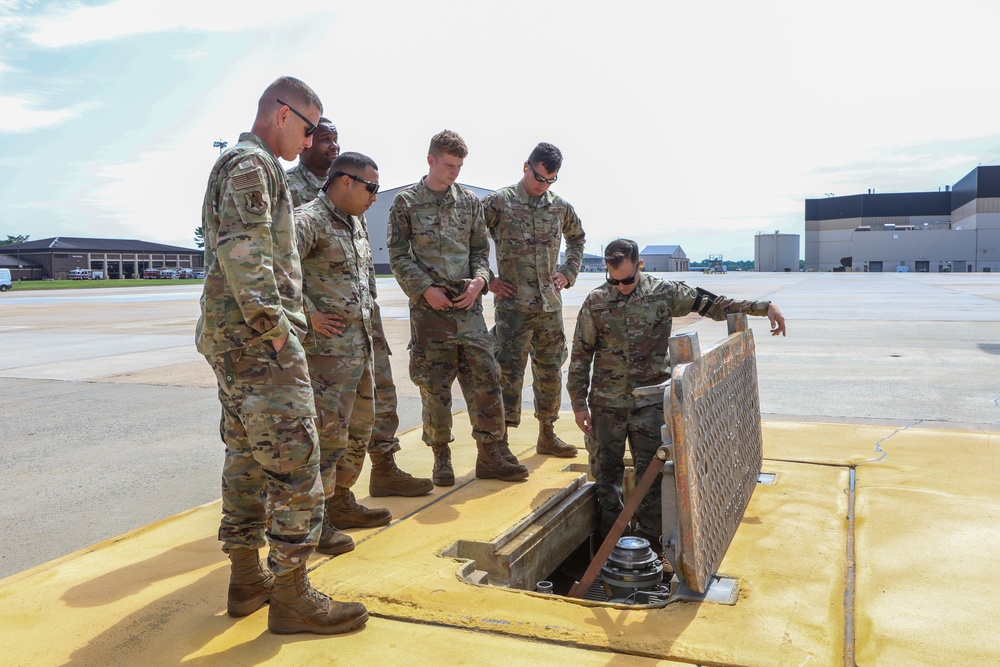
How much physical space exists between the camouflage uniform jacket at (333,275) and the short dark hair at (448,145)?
2.85 ft

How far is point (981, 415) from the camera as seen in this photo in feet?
19.5

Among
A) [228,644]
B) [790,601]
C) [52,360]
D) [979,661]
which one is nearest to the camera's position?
[979,661]

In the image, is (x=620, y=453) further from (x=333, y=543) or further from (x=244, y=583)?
(x=244, y=583)

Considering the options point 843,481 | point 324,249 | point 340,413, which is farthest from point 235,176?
point 843,481

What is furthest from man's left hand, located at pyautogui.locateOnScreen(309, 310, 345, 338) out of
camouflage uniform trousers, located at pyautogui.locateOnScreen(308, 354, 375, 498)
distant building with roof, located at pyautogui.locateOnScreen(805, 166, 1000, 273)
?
distant building with roof, located at pyautogui.locateOnScreen(805, 166, 1000, 273)

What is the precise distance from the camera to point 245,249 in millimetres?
2471

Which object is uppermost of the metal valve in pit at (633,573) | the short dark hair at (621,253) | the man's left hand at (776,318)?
the short dark hair at (621,253)

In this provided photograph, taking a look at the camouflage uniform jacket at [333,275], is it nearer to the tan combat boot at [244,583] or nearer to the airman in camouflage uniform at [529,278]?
the tan combat boot at [244,583]

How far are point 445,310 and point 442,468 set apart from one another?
2.95 ft

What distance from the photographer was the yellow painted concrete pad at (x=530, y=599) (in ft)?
8.17

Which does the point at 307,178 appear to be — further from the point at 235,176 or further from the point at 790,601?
the point at 790,601

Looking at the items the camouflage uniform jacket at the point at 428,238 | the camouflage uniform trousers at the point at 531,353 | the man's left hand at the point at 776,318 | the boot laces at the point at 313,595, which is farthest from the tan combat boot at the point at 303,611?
the man's left hand at the point at 776,318

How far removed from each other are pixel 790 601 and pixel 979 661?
0.60 metres

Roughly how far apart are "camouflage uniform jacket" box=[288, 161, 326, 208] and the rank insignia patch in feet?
4.60
